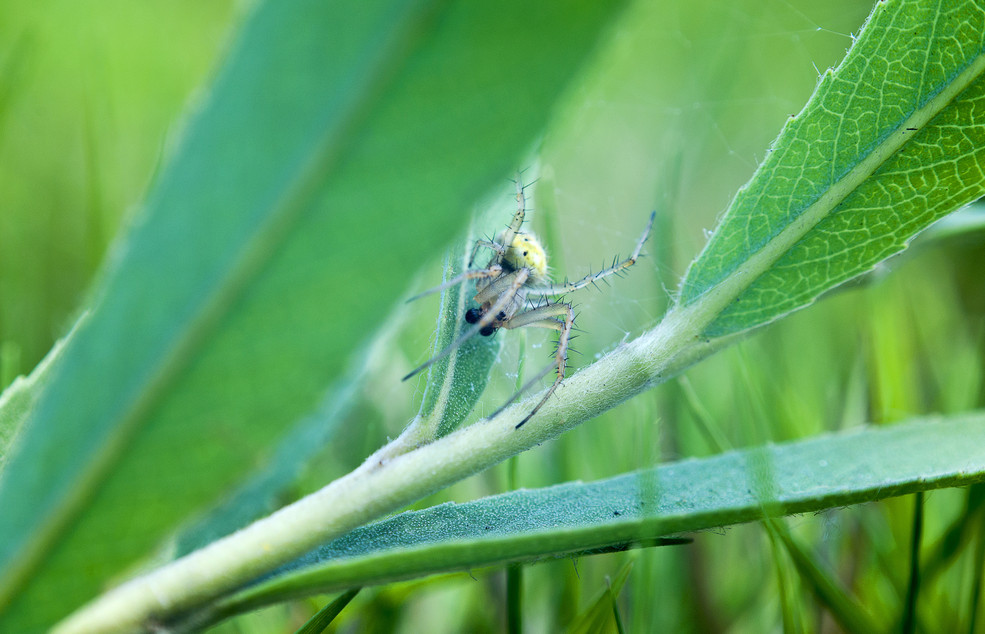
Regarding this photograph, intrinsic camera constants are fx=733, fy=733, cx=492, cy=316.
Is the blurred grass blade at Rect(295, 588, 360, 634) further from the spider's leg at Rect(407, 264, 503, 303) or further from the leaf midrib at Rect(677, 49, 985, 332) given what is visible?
the leaf midrib at Rect(677, 49, 985, 332)

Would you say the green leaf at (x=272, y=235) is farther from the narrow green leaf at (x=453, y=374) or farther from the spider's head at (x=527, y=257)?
the spider's head at (x=527, y=257)

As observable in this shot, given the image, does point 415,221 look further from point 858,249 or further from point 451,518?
point 858,249

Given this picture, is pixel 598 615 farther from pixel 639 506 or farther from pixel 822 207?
pixel 822 207

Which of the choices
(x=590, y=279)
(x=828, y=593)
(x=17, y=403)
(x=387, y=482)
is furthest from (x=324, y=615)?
(x=590, y=279)

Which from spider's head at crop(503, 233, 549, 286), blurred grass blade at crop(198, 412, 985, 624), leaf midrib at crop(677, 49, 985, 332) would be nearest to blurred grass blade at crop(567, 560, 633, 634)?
blurred grass blade at crop(198, 412, 985, 624)

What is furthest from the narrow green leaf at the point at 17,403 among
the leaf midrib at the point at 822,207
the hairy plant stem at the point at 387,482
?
the leaf midrib at the point at 822,207
